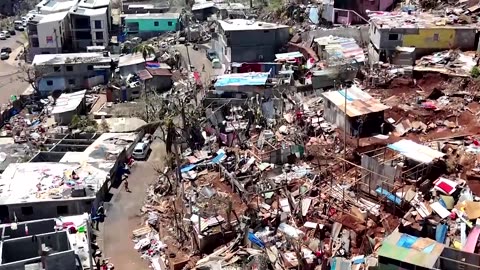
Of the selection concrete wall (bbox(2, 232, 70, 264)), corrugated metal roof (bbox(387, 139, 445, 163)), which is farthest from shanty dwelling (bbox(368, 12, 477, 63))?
concrete wall (bbox(2, 232, 70, 264))

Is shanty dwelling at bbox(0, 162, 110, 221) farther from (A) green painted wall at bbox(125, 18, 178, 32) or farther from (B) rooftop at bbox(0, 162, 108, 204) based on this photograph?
(A) green painted wall at bbox(125, 18, 178, 32)

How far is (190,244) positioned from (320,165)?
6.35 meters

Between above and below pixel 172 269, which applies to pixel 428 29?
above

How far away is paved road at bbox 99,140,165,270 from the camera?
79.6 feet

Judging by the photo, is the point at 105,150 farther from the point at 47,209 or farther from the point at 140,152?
the point at 47,209

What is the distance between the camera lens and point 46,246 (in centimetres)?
2127

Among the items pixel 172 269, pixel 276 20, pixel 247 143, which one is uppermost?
pixel 276 20

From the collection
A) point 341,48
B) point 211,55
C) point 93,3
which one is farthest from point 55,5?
point 341,48

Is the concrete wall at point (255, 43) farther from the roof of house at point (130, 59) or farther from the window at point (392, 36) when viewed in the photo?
the window at point (392, 36)

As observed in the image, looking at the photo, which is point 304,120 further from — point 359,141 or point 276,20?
point 276,20

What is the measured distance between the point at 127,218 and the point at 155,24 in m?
28.2

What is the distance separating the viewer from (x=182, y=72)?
43406mm

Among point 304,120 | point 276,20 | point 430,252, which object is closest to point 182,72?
point 276,20

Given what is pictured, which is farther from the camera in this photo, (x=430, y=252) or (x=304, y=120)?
(x=304, y=120)
